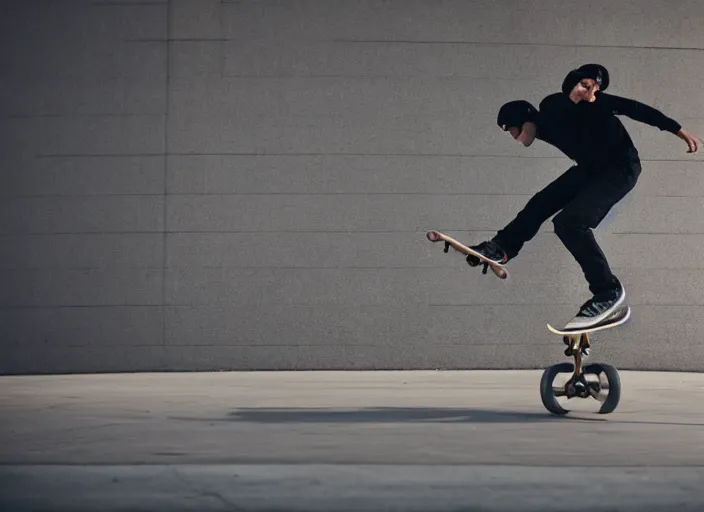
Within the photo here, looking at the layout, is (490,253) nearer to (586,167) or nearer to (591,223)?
(591,223)

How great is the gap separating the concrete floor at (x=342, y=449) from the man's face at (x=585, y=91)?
230 cm

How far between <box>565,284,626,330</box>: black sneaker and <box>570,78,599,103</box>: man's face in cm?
141

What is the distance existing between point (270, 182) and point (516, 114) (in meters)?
5.05

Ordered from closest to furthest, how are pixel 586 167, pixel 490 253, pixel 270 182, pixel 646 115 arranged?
1. pixel 646 115
2. pixel 586 167
3. pixel 490 253
4. pixel 270 182

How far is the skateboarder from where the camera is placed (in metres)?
10.0

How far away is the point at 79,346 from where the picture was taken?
15.0m

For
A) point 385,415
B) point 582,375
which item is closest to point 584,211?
point 582,375

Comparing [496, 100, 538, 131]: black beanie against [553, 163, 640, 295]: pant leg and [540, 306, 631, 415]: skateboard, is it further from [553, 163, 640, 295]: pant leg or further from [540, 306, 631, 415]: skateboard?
[540, 306, 631, 415]: skateboard

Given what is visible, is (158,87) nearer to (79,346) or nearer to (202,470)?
(79,346)

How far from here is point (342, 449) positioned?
7934 millimetres

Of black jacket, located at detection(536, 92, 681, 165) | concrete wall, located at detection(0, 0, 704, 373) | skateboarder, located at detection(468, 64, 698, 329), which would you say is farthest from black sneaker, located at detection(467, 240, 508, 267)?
concrete wall, located at detection(0, 0, 704, 373)

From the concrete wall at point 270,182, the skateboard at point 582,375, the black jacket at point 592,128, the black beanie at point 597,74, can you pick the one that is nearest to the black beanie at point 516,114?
the black jacket at point 592,128

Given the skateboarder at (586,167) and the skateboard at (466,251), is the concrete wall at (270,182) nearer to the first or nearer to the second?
the skateboarder at (586,167)

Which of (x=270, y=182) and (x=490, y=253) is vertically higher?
(x=270, y=182)
